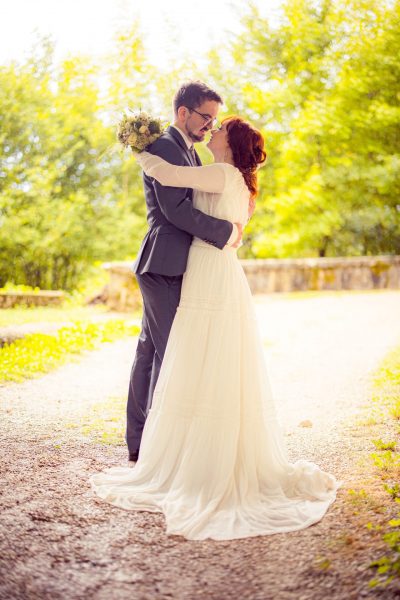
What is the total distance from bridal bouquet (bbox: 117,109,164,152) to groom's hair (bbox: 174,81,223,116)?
0.58 feet

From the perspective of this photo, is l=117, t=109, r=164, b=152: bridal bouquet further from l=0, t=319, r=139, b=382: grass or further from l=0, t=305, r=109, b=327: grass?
l=0, t=305, r=109, b=327: grass

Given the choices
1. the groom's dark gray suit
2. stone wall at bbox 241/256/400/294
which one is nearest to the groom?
the groom's dark gray suit

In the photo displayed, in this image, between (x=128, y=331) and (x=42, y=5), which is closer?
(x=128, y=331)

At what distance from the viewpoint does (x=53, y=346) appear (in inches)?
266

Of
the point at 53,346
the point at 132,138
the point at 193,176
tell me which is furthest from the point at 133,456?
the point at 53,346

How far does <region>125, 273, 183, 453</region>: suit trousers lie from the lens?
3150 millimetres

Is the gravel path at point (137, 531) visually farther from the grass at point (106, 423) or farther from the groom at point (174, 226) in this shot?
the groom at point (174, 226)

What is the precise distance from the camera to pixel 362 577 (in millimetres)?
2135

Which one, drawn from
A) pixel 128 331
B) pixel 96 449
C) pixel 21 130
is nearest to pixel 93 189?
pixel 21 130

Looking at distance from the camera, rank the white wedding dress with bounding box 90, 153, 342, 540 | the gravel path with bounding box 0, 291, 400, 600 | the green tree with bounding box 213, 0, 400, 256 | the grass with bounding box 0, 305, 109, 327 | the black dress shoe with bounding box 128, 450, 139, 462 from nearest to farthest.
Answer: the gravel path with bounding box 0, 291, 400, 600
the white wedding dress with bounding box 90, 153, 342, 540
the black dress shoe with bounding box 128, 450, 139, 462
the grass with bounding box 0, 305, 109, 327
the green tree with bounding box 213, 0, 400, 256

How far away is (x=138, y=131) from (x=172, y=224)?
0.46 m

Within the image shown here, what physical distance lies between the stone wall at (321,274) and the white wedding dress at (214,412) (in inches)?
303

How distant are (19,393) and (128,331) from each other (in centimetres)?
286

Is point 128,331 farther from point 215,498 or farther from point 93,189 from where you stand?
point 93,189
